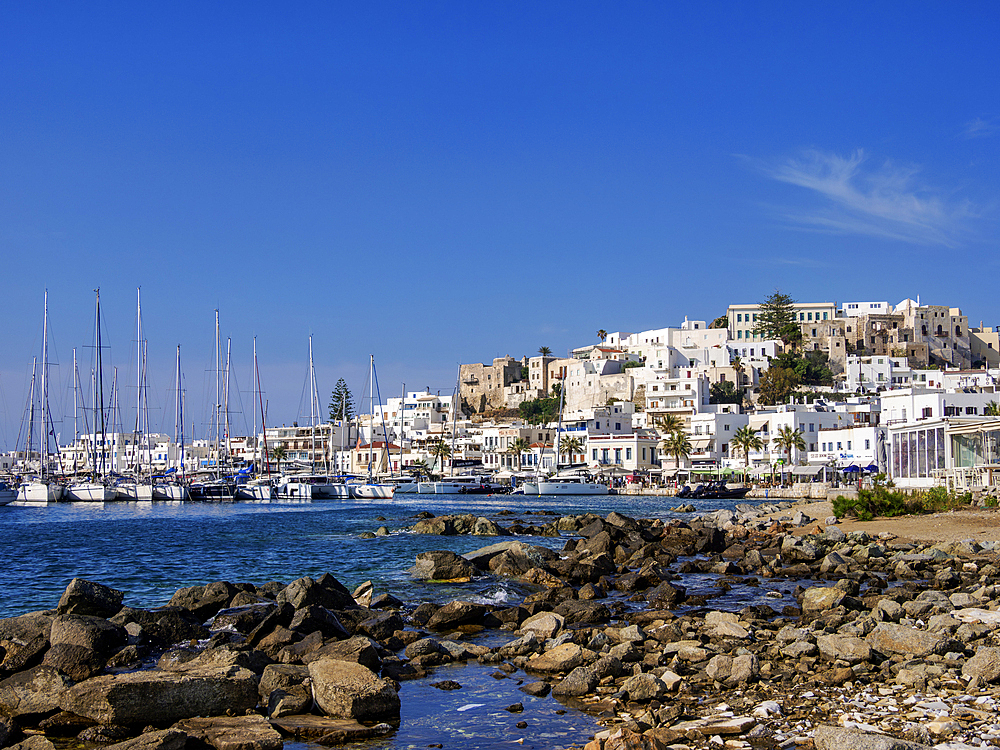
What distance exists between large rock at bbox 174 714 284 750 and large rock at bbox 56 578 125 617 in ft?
24.2

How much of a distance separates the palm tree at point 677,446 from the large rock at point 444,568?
73188 millimetres

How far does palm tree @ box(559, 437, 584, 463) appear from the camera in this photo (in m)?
109

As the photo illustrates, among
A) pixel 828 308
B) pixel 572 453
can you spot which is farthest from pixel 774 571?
pixel 828 308

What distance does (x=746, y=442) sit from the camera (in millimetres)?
91312

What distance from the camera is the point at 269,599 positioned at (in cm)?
2023

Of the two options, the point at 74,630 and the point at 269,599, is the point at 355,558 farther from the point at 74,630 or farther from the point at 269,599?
the point at 74,630

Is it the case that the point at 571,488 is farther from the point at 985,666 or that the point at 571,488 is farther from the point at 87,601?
the point at 985,666

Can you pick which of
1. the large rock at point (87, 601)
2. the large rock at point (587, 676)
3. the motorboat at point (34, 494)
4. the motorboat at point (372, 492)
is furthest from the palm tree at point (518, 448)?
the large rock at point (587, 676)

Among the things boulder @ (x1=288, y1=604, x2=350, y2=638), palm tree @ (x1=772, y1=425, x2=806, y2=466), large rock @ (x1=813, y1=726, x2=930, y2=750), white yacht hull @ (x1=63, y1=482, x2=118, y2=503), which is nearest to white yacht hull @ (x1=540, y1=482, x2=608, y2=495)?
palm tree @ (x1=772, y1=425, x2=806, y2=466)

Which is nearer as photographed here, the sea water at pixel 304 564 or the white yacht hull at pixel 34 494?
the sea water at pixel 304 564

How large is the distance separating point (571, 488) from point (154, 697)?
8014 centimetres

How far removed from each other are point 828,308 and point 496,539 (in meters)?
118

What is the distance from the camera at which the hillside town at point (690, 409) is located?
86.9 metres

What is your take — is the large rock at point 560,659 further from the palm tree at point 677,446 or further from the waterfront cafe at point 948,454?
the palm tree at point 677,446
